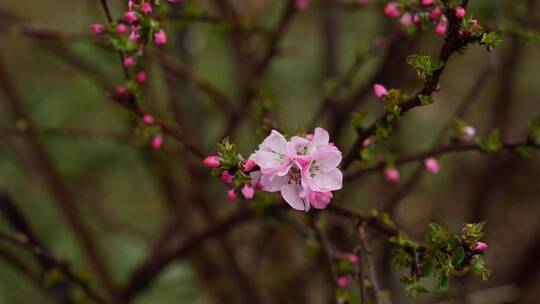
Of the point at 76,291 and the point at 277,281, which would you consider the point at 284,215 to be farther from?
the point at 277,281

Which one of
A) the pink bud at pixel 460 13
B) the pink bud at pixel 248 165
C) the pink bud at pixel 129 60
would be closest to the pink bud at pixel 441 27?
the pink bud at pixel 460 13

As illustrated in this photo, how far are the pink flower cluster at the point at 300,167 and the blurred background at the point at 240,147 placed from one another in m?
0.86

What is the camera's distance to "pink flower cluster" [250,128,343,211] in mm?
1123

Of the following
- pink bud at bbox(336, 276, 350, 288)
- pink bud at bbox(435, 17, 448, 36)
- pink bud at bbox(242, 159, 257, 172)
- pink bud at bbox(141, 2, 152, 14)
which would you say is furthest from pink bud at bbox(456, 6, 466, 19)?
pink bud at bbox(336, 276, 350, 288)

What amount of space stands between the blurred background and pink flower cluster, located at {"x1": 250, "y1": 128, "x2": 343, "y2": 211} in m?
0.86

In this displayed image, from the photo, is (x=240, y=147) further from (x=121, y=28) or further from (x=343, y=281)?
(x=121, y=28)

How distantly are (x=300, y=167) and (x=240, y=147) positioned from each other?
2969 millimetres

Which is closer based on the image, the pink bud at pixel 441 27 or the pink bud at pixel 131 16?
the pink bud at pixel 131 16

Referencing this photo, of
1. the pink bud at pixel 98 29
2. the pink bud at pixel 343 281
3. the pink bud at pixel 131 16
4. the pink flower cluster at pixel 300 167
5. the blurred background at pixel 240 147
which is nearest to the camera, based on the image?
the pink flower cluster at pixel 300 167

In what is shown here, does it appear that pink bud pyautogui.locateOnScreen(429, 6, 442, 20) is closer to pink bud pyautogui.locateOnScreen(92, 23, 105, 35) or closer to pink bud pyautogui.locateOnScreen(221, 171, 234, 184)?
pink bud pyautogui.locateOnScreen(221, 171, 234, 184)

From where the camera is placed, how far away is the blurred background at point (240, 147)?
2.79 meters

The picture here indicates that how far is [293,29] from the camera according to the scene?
17.1 feet

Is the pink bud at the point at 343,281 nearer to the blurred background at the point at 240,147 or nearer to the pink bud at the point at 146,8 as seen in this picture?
the blurred background at the point at 240,147

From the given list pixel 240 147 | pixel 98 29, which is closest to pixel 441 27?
pixel 98 29
